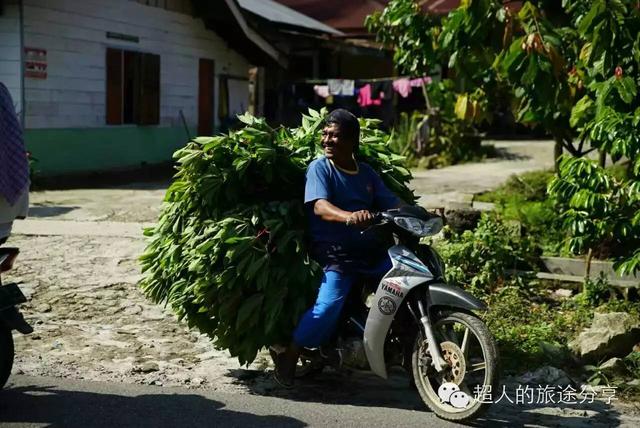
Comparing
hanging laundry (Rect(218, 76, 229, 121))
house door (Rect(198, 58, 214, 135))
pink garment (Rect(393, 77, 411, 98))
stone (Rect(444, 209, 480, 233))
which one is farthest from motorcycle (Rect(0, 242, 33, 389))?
pink garment (Rect(393, 77, 411, 98))

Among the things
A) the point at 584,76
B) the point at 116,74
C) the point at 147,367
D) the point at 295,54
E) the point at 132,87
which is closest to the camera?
the point at 147,367

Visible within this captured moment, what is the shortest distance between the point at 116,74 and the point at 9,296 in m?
12.3

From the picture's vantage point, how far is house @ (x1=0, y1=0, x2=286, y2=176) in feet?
47.0

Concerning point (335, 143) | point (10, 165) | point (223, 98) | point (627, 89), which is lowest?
point (10, 165)

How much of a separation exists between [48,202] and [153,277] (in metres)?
7.43

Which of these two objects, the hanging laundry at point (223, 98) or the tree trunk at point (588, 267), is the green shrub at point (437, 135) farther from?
the tree trunk at point (588, 267)

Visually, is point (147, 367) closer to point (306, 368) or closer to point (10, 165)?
point (306, 368)

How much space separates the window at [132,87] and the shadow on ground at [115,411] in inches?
476

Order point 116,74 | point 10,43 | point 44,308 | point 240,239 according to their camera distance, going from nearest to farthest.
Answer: point 240,239 < point 44,308 < point 10,43 < point 116,74

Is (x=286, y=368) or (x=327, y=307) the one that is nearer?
(x=327, y=307)

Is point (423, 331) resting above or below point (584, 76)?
below

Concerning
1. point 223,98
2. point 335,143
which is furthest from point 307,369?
point 223,98

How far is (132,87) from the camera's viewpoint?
16984 mm

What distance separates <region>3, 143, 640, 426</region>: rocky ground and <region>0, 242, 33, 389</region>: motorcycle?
638mm
